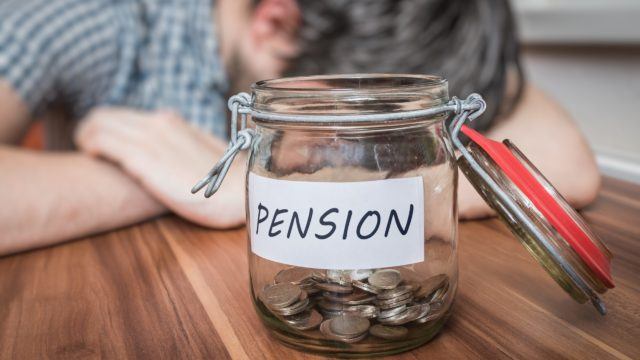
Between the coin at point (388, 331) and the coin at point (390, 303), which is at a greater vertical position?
the coin at point (390, 303)

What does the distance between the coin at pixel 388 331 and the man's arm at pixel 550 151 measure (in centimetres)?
30

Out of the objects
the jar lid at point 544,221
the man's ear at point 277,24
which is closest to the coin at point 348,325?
the jar lid at point 544,221

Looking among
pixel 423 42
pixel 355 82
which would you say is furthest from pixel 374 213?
pixel 423 42

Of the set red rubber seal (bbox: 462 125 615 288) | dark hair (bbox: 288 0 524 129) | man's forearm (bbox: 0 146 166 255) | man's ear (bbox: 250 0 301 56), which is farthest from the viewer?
man's ear (bbox: 250 0 301 56)

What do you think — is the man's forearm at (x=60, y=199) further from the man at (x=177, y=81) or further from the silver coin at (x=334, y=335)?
the silver coin at (x=334, y=335)

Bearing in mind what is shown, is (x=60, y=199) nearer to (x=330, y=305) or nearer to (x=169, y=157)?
(x=169, y=157)

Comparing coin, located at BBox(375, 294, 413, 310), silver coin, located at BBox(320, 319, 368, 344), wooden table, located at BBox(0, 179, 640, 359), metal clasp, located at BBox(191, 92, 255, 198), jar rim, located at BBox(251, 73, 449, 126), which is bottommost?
wooden table, located at BBox(0, 179, 640, 359)

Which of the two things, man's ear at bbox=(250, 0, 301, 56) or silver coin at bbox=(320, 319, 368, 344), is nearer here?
silver coin at bbox=(320, 319, 368, 344)

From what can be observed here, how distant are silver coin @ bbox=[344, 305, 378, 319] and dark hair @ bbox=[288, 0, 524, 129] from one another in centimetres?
50

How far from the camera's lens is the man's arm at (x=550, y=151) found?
0.59 metres

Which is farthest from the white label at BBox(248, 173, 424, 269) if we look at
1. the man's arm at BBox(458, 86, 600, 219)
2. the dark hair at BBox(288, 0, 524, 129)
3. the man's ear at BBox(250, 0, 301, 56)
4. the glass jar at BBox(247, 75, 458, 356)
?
the man's ear at BBox(250, 0, 301, 56)

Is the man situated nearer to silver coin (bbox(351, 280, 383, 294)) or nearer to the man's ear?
the man's ear

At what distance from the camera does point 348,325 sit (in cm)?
31

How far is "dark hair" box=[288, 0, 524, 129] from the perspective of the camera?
772mm
